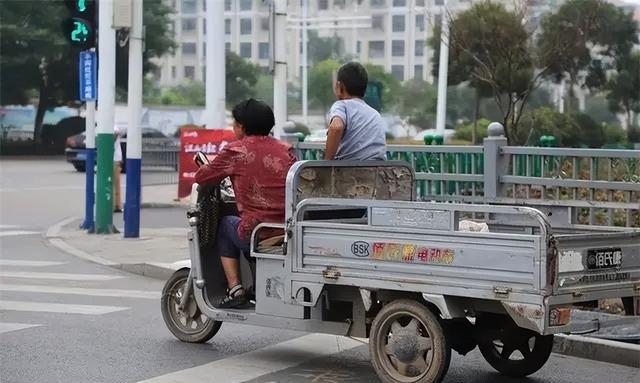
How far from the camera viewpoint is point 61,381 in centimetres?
754

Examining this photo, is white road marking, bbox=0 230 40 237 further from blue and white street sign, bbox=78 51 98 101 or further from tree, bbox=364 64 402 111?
tree, bbox=364 64 402 111

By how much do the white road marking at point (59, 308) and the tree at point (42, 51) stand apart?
34.8m

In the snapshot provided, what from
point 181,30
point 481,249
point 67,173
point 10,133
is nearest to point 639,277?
point 481,249

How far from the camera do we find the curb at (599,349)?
8.27 metres

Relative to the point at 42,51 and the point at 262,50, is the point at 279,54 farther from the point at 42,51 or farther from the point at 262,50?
the point at 262,50

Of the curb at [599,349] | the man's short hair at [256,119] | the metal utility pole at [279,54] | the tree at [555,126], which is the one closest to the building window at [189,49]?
the tree at [555,126]

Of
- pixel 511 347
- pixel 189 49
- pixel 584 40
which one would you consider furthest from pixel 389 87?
pixel 511 347

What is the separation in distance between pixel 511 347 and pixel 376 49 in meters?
54.2

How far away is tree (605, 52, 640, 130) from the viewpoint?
103 feet

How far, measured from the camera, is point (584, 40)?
29.4m

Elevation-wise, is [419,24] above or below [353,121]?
above

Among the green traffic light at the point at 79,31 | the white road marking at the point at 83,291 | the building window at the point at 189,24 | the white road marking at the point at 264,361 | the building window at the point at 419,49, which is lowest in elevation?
the white road marking at the point at 264,361

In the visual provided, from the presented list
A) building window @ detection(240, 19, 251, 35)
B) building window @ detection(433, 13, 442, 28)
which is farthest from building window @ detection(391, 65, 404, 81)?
building window @ detection(433, 13, 442, 28)

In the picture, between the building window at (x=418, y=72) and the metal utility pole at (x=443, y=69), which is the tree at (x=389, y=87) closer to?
the building window at (x=418, y=72)
